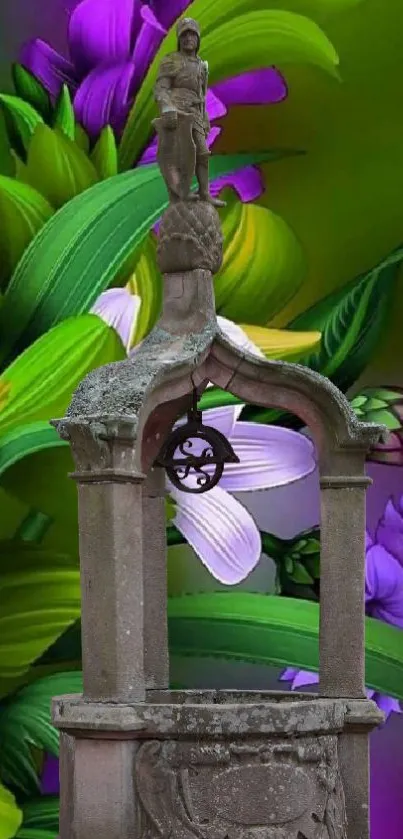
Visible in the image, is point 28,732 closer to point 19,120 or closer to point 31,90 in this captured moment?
point 19,120

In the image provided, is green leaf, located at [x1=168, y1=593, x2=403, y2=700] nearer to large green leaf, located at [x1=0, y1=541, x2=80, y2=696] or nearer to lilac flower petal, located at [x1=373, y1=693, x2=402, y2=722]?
lilac flower petal, located at [x1=373, y1=693, x2=402, y2=722]

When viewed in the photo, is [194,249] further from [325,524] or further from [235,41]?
[235,41]

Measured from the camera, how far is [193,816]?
5.45 m

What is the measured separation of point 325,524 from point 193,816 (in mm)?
1226

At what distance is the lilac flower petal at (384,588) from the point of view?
28.2ft

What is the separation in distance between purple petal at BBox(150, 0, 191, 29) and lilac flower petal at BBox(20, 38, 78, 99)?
0.50 m

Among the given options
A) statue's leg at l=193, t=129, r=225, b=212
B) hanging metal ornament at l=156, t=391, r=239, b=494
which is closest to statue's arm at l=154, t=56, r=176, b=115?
statue's leg at l=193, t=129, r=225, b=212

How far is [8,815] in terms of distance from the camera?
797 centimetres

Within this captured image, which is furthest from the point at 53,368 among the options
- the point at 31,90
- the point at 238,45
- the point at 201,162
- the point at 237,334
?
the point at 201,162

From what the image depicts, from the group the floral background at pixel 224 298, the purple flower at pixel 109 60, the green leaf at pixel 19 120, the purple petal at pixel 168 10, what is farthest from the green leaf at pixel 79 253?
the purple petal at pixel 168 10

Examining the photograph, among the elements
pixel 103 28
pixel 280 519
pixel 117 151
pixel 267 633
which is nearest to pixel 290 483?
pixel 280 519

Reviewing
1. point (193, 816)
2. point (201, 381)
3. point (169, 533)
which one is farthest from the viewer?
point (169, 533)

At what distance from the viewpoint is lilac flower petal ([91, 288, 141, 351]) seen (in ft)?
27.5

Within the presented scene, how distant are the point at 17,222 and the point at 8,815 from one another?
267cm
